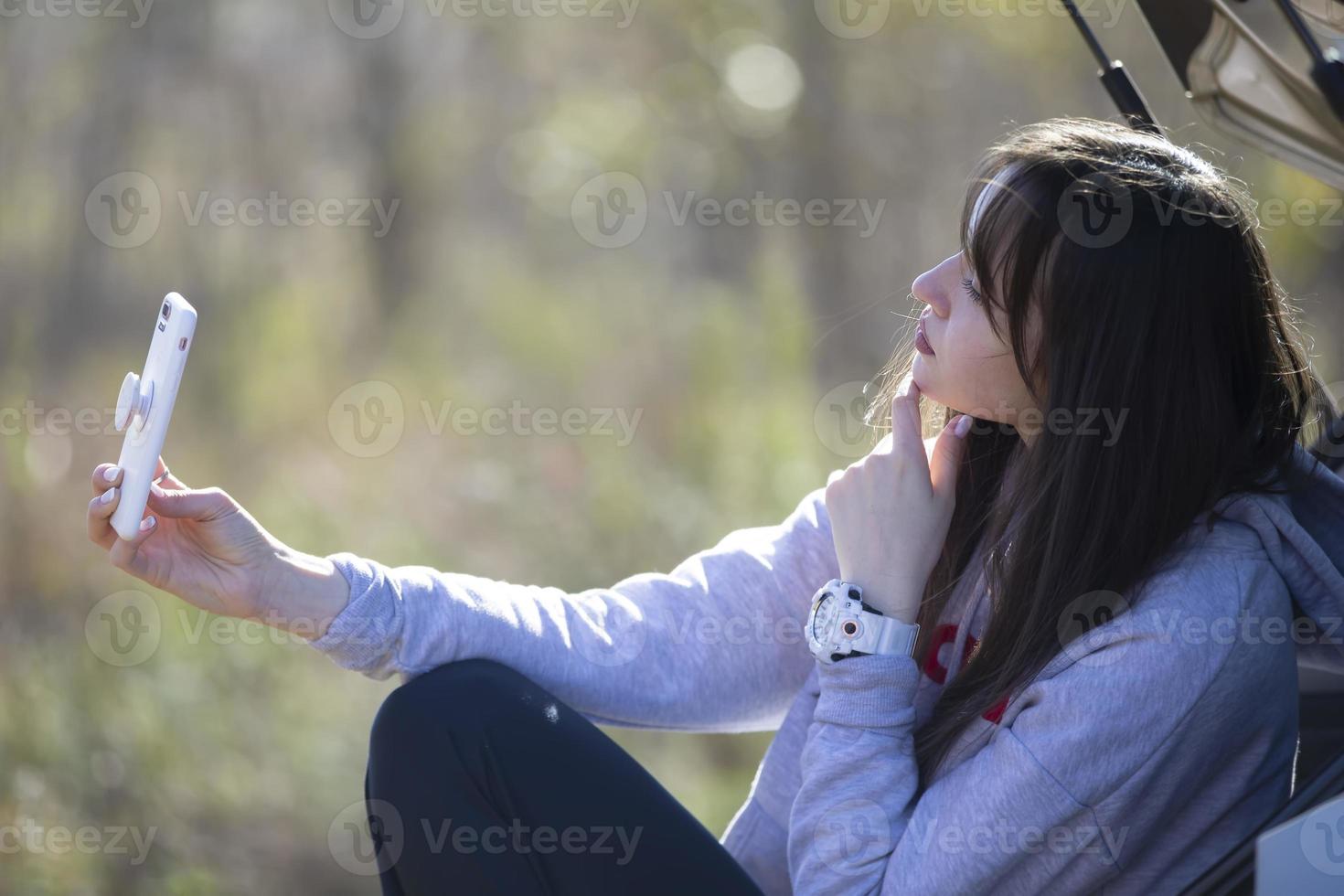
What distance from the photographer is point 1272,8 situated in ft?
4.50

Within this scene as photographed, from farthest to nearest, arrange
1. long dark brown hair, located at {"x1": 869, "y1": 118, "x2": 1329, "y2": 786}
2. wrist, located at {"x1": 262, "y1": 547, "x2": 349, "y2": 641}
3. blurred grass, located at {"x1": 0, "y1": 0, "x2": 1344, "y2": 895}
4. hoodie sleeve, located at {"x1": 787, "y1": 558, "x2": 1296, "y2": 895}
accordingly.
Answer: blurred grass, located at {"x1": 0, "y1": 0, "x2": 1344, "y2": 895}
wrist, located at {"x1": 262, "y1": 547, "x2": 349, "y2": 641}
long dark brown hair, located at {"x1": 869, "y1": 118, "x2": 1329, "y2": 786}
hoodie sleeve, located at {"x1": 787, "y1": 558, "x2": 1296, "y2": 895}

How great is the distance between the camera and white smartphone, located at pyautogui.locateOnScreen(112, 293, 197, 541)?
1296mm

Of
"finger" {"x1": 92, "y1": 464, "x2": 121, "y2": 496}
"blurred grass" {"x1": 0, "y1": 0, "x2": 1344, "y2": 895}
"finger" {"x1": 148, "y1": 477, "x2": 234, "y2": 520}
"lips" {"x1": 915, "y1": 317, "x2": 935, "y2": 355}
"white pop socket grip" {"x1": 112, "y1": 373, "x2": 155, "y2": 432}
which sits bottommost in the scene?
"blurred grass" {"x1": 0, "y1": 0, "x2": 1344, "y2": 895}

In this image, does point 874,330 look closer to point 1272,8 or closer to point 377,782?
point 1272,8

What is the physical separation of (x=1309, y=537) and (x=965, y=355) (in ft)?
1.28

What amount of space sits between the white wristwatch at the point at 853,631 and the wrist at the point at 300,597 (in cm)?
54

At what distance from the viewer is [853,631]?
4.16 feet

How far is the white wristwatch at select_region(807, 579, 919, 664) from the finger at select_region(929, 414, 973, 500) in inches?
7.0

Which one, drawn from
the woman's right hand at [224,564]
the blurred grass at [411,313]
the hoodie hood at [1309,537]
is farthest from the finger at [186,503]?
the blurred grass at [411,313]

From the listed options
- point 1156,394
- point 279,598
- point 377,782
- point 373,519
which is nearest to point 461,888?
point 377,782

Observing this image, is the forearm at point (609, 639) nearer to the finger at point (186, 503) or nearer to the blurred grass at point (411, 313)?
the finger at point (186, 503)

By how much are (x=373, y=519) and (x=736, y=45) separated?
9.53 ft

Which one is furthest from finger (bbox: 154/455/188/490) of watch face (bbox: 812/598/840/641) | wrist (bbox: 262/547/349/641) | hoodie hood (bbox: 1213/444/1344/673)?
hoodie hood (bbox: 1213/444/1344/673)

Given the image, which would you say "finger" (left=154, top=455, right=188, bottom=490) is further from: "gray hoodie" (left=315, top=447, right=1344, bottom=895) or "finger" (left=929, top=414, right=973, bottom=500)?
"finger" (left=929, top=414, right=973, bottom=500)
